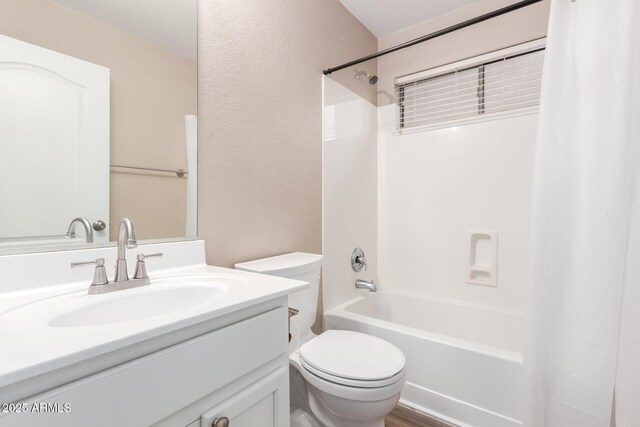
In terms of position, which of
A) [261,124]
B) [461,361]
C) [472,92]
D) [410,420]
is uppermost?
[472,92]

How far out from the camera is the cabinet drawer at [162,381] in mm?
490

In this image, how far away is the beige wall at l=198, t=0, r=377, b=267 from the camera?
128cm

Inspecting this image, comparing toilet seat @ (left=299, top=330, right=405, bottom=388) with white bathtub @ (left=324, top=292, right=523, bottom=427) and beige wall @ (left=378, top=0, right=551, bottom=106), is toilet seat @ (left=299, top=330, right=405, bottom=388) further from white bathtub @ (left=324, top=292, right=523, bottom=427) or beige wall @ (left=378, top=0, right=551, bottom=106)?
beige wall @ (left=378, top=0, right=551, bottom=106)

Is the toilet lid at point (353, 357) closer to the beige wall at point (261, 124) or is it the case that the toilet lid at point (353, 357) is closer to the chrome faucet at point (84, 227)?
the beige wall at point (261, 124)

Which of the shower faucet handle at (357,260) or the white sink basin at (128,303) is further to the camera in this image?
the shower faucet handle at (357,260)

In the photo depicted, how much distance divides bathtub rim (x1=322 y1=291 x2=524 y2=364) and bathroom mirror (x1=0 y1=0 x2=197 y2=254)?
110 cm

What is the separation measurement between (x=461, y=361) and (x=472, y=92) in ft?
5.50

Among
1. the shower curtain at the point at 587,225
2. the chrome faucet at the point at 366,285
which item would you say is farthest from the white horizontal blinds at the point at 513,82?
the chrome faucet at the point at 366,285

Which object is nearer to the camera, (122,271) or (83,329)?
(83,329)

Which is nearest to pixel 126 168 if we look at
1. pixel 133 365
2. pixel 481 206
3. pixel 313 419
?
pixel 133 365

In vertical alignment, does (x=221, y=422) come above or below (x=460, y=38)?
below

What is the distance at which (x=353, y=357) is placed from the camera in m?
1.27

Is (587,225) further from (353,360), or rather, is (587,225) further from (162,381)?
(162,381)

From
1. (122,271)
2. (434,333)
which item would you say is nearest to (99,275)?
(122,271)
